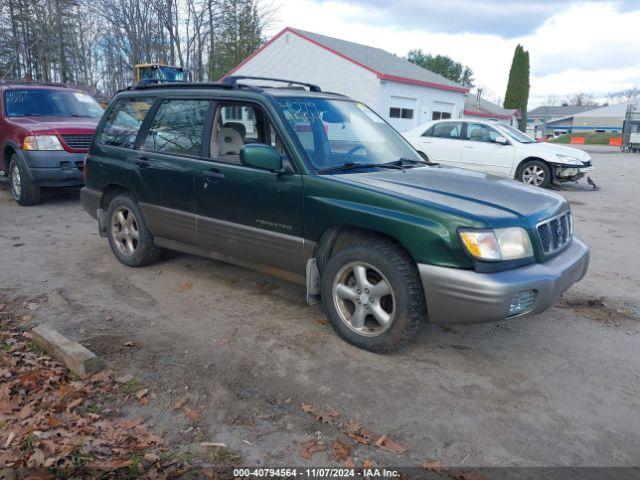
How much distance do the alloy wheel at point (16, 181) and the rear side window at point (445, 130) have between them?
28.4 ft

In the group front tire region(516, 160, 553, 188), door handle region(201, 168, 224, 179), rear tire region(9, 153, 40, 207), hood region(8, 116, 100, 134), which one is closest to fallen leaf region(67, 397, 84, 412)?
door handle region(201, 168, 224, 179)

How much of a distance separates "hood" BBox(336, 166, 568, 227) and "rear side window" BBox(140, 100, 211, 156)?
158cm

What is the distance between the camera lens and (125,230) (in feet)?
18.3

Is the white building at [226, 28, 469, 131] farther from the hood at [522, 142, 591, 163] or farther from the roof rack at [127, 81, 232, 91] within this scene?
the roof rack at [127, 81, 232, 91]

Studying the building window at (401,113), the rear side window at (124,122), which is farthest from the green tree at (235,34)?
the rear side window at (124,122)

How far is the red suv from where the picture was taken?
27.7 ft

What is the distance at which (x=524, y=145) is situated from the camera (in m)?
11.7

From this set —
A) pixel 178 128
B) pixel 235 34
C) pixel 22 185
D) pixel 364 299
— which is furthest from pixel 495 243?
pixel 235 34

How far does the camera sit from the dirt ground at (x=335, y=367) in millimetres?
2797

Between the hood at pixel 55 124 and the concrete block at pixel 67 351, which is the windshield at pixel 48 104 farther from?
the concrete block at pixel 67 351

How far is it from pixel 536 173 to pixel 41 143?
9.77m

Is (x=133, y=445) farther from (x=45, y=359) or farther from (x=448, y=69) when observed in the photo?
(x=448, y=69)

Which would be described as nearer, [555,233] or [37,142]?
[555,233]

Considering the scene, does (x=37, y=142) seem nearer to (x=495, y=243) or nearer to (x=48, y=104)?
(x=48, y=104)
